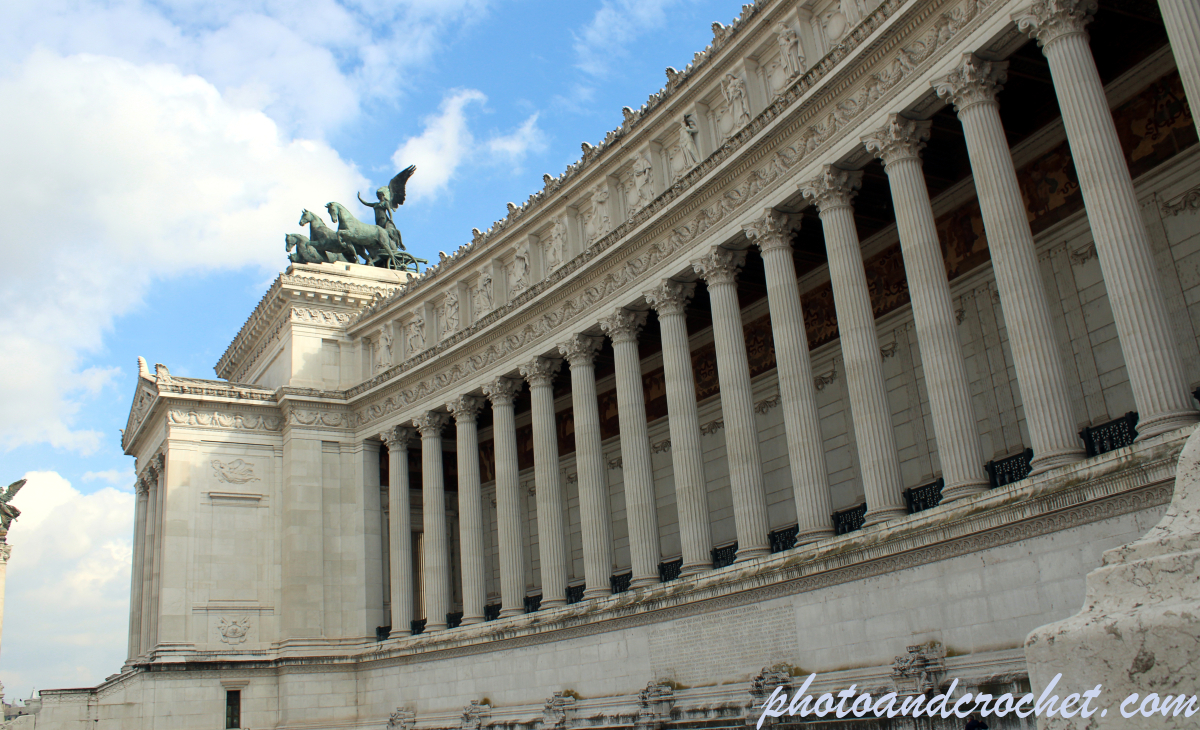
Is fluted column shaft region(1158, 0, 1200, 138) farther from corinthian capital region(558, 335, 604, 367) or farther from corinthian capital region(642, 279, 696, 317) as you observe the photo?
corinthian capital region(558, 335, 604, 367)

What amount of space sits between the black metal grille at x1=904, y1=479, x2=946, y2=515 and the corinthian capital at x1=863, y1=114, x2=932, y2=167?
7.76 m

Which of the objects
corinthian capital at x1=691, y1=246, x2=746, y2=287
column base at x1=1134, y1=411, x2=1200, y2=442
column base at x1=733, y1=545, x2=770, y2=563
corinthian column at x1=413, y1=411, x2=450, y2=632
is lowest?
column base at x1=733, y1=545, x2=770, y2=563

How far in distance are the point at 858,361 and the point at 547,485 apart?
1449 centimetres

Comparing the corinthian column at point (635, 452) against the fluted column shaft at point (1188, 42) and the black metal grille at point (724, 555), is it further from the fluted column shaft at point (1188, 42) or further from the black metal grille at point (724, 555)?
the fluted column shaft at point (1188, 42)

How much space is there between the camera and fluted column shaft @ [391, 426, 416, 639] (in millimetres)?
40750

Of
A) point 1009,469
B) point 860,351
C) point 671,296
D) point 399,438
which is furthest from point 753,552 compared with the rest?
point 399,438

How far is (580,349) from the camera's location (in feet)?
113

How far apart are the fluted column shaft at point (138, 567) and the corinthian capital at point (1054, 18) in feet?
138

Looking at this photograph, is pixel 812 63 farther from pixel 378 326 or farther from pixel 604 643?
pixel 378 326

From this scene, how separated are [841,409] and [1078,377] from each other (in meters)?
8.32

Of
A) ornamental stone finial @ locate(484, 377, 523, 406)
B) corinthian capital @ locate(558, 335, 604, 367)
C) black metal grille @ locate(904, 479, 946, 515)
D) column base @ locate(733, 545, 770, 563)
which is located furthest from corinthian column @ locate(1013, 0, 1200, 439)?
ornamental stone finial @ locate(484, 377, 523, 406)

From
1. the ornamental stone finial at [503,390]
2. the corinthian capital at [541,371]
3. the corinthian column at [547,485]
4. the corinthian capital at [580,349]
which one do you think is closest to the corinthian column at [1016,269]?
the corinthian capital at [580,349]

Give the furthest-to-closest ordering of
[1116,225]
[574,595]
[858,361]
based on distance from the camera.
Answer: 1. [574,595]
2. [858,361]
3. [1116,225]

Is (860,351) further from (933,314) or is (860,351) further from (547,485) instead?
(547,485)
